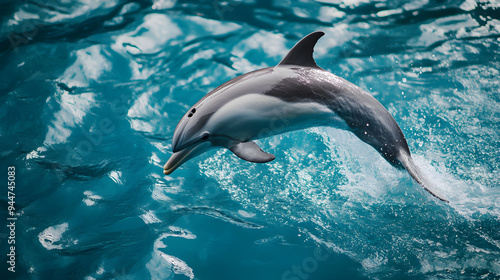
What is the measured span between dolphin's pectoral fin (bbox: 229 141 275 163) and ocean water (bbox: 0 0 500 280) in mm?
4552

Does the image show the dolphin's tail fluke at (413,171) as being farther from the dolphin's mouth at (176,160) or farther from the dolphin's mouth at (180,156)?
the dolphin's mouth at (176,160)

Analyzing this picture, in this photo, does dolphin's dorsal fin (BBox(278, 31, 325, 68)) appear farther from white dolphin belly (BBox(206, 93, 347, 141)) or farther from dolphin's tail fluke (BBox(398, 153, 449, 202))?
dolphin's tail fluke (BBox(398, 153, 449, 202))

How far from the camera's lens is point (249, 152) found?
89.0 inches

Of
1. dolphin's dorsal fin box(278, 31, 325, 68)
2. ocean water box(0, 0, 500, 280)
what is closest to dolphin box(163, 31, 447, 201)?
dolphin's dorsal fin box(278, 31, 325, 68)

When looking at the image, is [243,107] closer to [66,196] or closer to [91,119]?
[91,119]

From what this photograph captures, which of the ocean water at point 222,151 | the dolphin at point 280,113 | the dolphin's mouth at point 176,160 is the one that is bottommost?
the ocean water at point 222,151

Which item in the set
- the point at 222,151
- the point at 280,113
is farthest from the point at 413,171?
the point at 222,151

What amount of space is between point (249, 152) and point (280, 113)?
42cm

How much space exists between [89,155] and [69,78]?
1.78m

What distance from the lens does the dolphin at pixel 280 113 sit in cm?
222

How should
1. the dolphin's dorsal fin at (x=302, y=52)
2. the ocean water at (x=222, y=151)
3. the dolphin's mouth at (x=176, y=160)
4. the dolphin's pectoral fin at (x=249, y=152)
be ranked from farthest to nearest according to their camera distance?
the ocean water at (x=222, y=151), the dolphin's dorsal fin at (x=302, y=52), the dolphin's pectoral fin at (x=249, y=152), the dolphin's mouth at (x=176, y=160)

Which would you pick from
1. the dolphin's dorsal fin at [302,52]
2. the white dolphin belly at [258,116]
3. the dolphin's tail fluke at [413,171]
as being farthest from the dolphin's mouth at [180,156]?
the dolphin's tail fluke at [413,171]

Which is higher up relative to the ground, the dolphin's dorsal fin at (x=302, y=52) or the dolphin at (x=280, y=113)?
the dolphin's dorsal fin at (x=302, y=52)

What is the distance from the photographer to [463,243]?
723 cm
